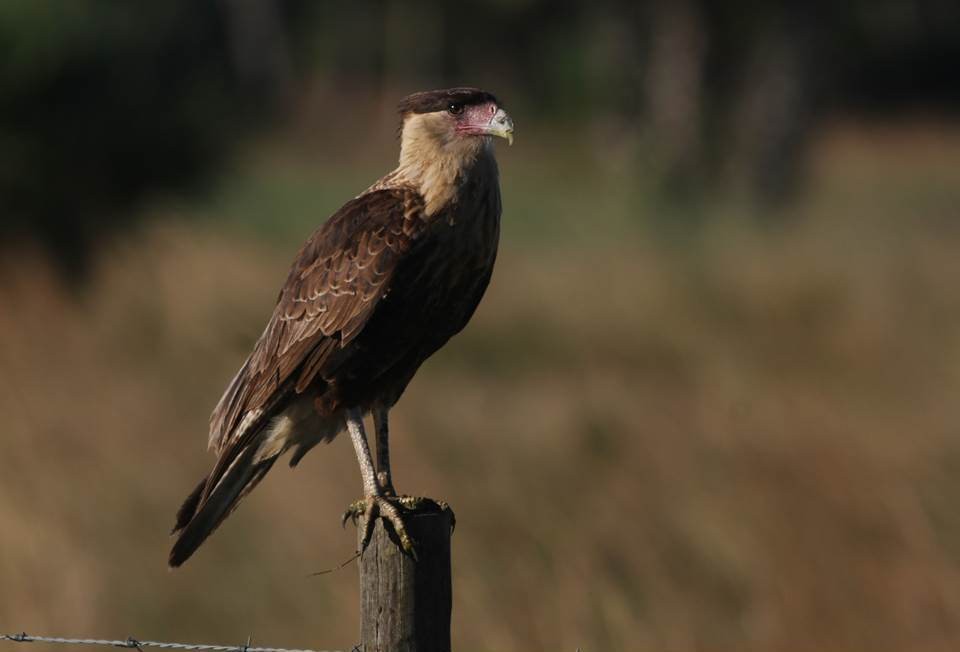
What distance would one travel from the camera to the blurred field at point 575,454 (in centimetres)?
576

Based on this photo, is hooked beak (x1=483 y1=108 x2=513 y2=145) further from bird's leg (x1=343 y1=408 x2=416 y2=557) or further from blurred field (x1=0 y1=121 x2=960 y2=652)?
blurred field (x1=0 y1=121 x2=960 y2=652)

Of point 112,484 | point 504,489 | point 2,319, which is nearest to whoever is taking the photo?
point 504,489

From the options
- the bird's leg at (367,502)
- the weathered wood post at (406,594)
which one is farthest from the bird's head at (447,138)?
the weathered wood post at (406,594)

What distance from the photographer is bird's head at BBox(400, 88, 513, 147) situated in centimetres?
397

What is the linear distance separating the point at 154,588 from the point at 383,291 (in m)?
3.35

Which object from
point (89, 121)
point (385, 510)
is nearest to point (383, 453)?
point (385, 510)

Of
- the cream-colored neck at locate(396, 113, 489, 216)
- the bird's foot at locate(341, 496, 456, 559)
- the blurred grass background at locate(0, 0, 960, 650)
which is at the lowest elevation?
the bird's foot at locate(341, 496, 456, 559)

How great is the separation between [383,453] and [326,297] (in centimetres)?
57

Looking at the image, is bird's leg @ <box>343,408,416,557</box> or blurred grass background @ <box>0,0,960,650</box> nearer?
bird's leg @ <box>343,408,416,557</box>

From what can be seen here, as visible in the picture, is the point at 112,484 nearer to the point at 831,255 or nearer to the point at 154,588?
the point at 154,588

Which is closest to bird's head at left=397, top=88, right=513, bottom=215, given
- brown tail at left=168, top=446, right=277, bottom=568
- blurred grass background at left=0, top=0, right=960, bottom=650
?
brown tail at left=168, top=446, right=277, bottom=568

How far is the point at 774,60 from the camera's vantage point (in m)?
27.0

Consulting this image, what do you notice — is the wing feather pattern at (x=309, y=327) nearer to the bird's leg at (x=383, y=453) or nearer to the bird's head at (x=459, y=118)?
the bird's head at (x=459, y=118)

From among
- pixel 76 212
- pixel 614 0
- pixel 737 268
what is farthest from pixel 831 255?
pixel 614 0
